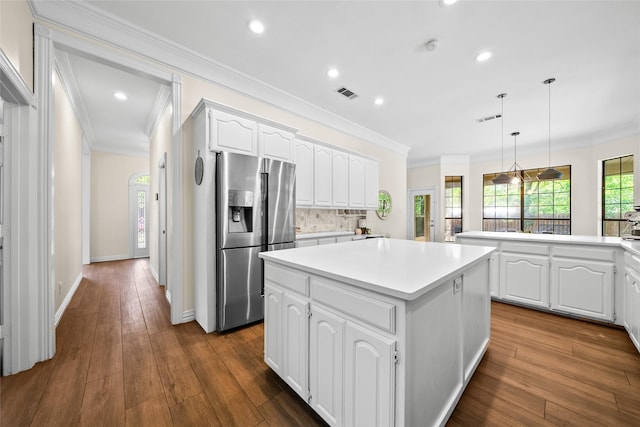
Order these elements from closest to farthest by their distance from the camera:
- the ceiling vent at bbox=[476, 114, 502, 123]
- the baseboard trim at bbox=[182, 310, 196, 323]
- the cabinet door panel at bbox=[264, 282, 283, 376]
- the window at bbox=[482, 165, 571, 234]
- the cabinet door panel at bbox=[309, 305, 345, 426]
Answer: the cabinet door panel at bbox=[309, 305, 345, 426] → the cabinet door panel at bbox=[264, 282, 283, 376] → the baseboard trim at bbox=[182, 310, 196, 323] → the ceiling vent at bbox=[476, 114, 502, 123] → the window at bbox=[482, 165, 571, 234]

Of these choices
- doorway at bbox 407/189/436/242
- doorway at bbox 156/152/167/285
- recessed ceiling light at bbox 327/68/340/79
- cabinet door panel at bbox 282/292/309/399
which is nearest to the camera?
cabinet door panel at bbox 282/292/309/399

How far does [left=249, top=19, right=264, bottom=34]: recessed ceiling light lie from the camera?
2.22 meters

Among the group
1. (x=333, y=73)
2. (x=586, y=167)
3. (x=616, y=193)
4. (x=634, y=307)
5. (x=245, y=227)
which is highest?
(x=333, y=73)

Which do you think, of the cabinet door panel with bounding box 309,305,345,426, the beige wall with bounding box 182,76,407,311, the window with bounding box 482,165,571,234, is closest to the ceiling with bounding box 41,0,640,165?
the beige wall with bounding box 182,76,407,311

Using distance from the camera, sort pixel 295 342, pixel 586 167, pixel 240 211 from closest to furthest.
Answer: pixel 295 342, pixel 240 211, pixel 586 167

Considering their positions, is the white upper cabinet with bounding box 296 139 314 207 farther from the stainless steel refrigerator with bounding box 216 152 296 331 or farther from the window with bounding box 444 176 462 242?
the window with bounding box 444 176 462 242

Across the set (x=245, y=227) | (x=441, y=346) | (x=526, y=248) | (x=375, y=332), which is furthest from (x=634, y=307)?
(x=245, y=227)

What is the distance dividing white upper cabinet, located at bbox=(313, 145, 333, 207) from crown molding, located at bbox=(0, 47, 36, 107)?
286 cm

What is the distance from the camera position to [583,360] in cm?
Answer: 198

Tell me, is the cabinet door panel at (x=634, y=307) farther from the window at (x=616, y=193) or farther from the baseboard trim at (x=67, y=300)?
the baseboard trim at (x=67, y=300)

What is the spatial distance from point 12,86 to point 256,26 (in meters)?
1.80

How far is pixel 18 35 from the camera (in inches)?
66.3

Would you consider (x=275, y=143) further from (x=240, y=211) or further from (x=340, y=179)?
(x=340, y=179)

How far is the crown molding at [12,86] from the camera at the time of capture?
1.46m
